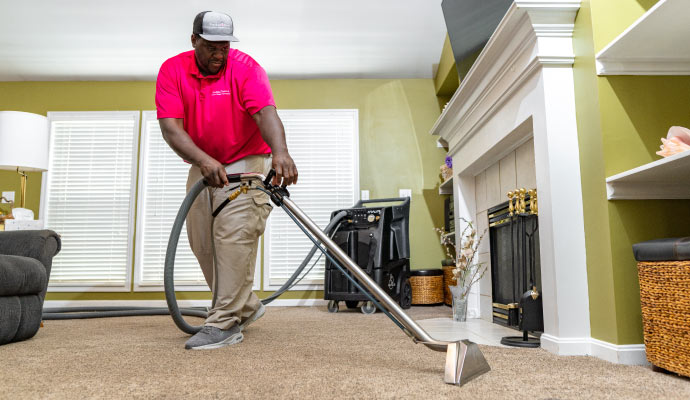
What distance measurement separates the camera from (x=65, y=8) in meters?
3.45

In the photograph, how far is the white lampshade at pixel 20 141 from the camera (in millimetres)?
2729

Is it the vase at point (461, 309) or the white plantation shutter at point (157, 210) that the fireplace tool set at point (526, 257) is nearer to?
the vase at point (461, 309)

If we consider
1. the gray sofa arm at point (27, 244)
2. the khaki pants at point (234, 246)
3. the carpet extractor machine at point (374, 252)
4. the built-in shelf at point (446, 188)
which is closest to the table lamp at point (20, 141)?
the gray sofa arm at point (27, 244)

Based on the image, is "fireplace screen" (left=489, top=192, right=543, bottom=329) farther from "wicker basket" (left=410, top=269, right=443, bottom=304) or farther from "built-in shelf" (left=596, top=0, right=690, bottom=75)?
"wicker basket" (left=410, top=269, right=443, bottom=304)

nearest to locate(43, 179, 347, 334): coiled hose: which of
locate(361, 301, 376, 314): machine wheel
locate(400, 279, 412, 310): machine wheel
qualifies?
locate(361, 301, 376, 314): machine wheel

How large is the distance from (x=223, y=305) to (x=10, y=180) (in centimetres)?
340

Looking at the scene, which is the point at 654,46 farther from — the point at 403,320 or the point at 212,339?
the point at 212,339

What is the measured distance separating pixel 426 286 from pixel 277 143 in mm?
2281

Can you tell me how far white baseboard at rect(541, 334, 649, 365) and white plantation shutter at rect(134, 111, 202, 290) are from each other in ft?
10.1

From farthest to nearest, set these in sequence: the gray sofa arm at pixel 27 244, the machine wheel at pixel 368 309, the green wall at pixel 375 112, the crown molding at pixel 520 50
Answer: the green wall at pixel 375 112, the machine wheel at pixel 368 309, the gray sofa arm at pixel 27 244, the crown molding at pixel 520 50

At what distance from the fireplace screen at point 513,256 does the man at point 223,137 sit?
1.04 metres

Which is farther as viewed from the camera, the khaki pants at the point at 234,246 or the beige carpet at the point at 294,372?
the khaki pants at the point at 234,246

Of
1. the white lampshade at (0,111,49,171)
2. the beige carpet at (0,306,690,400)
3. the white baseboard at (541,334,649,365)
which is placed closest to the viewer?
the beige carpet at (0,306,690,400)

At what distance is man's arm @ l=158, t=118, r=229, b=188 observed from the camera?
1.67 m
